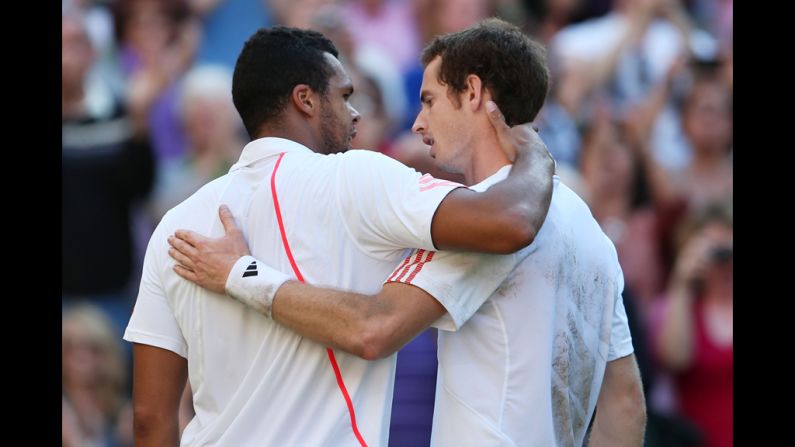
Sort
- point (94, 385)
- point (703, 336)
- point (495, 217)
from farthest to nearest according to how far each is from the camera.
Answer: point (94, 385) < point (703, 336) < point (495, 217)

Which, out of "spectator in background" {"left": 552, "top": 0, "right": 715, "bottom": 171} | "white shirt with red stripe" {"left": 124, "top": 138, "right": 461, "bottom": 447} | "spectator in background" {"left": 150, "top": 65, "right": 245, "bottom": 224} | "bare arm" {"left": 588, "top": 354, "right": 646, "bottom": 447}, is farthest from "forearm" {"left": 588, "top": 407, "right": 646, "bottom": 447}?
"spectator in background" {"left": 150, "top": 65, "right": 245, "bottom": 224}

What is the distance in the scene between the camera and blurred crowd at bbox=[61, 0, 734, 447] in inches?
266

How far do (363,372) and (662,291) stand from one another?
363cm

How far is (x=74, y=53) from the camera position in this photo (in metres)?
7.31

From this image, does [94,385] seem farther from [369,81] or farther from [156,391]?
[156,391]

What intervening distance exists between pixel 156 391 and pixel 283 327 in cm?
51

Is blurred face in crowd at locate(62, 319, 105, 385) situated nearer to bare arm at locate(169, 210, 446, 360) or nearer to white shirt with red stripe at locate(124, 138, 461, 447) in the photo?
white shirt with red stripe at locate(124, 138, 461, 447)

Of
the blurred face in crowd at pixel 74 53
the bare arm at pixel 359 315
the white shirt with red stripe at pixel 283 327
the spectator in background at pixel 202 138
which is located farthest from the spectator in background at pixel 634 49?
the bare arm at pixel 359 315

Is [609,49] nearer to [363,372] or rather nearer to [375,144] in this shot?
[375,144]

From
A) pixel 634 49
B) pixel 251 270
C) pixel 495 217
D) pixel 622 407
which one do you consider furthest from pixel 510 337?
pixel 634 49

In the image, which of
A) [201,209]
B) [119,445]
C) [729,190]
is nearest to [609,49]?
[729,190]

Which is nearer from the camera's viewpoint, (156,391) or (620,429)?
(156,391)

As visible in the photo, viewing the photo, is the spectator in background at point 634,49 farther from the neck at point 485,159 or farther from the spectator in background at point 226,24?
the neck at point 485,159

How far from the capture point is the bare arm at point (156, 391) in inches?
147
